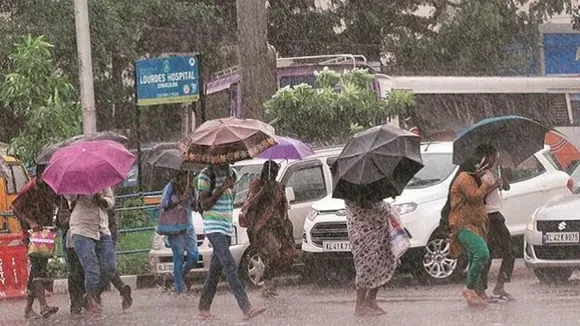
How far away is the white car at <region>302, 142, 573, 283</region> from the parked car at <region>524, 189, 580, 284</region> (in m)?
1.09

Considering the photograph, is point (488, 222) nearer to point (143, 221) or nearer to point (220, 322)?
point (220, 322)

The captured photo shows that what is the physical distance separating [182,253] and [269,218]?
5.71 ft

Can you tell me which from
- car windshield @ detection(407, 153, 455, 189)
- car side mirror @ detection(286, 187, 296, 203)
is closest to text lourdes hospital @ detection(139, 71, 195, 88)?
car side mirror @ detection(286, 187, 296, 203)

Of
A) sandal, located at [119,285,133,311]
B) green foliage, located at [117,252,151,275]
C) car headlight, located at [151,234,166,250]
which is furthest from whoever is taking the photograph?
green foliage, located at [117,252,151,275]

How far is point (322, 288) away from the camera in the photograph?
16.0 meters

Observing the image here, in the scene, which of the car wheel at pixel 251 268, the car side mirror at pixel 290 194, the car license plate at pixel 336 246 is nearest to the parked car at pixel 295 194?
the car side mirror at pixel 290 194

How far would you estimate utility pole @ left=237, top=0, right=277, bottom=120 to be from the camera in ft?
68.2

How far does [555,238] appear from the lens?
46.8 feet

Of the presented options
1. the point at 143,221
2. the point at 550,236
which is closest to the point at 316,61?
the point at 143,221

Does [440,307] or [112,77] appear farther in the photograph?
[112,77]

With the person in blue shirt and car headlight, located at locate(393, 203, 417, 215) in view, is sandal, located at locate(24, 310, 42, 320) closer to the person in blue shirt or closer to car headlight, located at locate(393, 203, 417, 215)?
the person in blue shirt

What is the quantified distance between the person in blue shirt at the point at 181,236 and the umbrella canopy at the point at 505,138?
371 cm

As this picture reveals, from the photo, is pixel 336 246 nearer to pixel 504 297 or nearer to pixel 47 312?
pixel 504 297

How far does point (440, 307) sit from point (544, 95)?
17.6 metres
